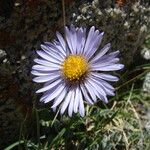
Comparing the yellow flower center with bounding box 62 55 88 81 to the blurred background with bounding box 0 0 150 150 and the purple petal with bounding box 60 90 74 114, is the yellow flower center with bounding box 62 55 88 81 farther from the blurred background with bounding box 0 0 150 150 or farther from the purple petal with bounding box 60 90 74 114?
the blurred background with bounding box 0 0 150 150

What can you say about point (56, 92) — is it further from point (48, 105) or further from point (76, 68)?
point (48, 105)

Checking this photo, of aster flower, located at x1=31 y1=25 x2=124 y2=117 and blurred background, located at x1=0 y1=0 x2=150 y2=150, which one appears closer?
aster flower, located at x1=31 y1=25 x2=124 y2=117

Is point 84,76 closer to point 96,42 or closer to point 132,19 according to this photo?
point 96,42

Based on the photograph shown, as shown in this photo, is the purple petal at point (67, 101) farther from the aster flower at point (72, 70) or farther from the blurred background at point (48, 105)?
the blurred background at point (48, 105)

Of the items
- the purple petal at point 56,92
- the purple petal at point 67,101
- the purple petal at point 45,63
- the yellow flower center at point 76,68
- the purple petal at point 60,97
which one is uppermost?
the purple petal at point 45,63

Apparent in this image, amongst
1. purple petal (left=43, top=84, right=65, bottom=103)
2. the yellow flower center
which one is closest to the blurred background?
purple petal (left=43, top=84, right=65, bottom=103)

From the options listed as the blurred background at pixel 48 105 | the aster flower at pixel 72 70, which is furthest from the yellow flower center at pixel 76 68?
the blurred background at pixel 48 105
